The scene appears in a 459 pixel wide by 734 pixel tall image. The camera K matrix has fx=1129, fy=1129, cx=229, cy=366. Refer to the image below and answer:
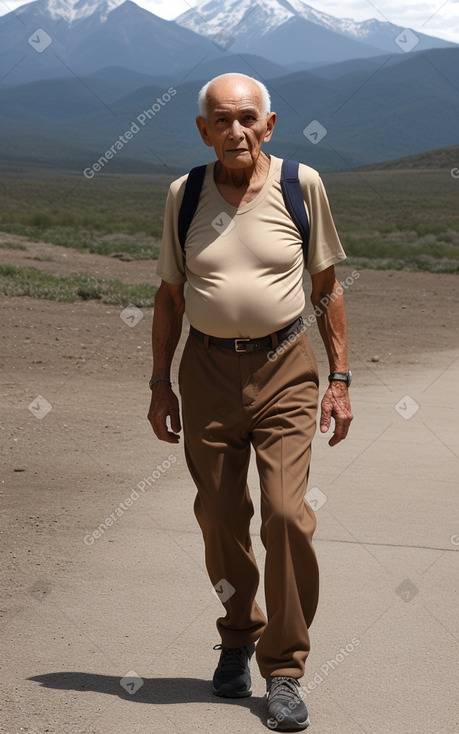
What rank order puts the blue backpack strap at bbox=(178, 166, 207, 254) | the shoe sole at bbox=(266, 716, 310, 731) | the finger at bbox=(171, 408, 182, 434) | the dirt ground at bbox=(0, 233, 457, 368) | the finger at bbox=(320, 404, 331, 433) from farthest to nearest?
the dirt ground at bbox=(0, 233, 457, 368)
the finger at bbox=(171, 408, 182, 434)
the finger at bbox=(320, 404, 331, 433)
the blue backpack strap at bbox=(178, 166, 207, 254)
the shoe sole at bbox=(266, 716, 310, 731)

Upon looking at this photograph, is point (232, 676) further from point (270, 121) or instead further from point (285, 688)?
point (270, 121)

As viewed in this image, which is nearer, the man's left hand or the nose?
the nose

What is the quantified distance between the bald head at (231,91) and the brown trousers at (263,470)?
77cm

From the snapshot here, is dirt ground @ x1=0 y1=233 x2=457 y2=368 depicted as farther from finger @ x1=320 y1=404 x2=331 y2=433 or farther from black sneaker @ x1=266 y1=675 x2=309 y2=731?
black sneaker @ x1=266 y1=675 x2=309 y2=731

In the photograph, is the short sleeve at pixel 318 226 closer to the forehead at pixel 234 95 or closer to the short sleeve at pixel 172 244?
the forehead at pixel 234 95

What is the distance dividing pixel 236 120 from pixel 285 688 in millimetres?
1812

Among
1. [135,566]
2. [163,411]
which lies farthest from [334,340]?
[135,566]

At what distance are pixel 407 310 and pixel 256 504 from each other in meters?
10.0

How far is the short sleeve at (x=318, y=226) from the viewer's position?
12.1 ft

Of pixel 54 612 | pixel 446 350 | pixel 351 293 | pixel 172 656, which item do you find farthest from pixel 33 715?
pixel 351 293

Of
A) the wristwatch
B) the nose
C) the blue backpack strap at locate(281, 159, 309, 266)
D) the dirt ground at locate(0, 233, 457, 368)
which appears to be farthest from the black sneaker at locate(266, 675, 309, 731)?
the dirt ground at locate(0, 233, 457, 368)

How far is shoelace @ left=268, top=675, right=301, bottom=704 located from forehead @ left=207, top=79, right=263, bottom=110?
1.84m

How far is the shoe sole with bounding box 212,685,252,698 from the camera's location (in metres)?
3.76

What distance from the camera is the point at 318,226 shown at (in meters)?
3.74
